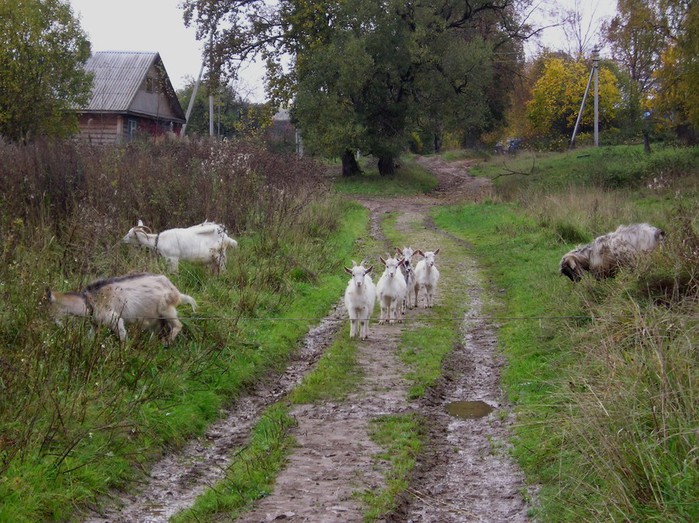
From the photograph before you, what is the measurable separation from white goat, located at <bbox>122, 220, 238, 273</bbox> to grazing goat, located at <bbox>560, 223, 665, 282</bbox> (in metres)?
5.42

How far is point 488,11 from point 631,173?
551 inches

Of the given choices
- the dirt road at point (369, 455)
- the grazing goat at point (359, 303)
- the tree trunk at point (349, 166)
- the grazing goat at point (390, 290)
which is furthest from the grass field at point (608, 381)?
the tree trunk at point (349, 166)

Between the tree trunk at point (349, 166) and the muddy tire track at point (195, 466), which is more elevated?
the tree trunk at point (349, 166)

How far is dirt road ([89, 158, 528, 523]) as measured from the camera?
602 cm

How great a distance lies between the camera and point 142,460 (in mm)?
6879

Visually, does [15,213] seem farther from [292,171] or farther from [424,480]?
[292,171]

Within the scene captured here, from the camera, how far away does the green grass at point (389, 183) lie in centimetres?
3506

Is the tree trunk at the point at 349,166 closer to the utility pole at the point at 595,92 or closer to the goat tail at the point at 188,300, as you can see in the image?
the utility pole at the point at 595,92

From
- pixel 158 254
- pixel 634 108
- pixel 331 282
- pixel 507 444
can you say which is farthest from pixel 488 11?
pixel 507 444

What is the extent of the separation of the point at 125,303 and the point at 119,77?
128ft

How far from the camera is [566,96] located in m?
53.6

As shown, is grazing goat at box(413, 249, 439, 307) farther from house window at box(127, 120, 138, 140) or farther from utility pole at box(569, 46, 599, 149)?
utility pole at box(569, 46, 599, 149)

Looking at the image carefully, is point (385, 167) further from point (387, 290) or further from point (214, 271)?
point (387, 290)

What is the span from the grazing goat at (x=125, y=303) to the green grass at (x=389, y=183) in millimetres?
24276
